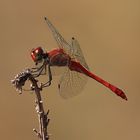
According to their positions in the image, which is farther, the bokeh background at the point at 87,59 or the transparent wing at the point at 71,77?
the bokeh background at the point at 87,59

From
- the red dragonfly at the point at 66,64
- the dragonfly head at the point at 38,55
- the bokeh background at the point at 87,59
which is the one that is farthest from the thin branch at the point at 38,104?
the bokeh background at the point at 87,59

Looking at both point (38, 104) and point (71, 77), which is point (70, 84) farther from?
point (38, 104)

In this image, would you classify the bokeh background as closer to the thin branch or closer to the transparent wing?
the transparent wing

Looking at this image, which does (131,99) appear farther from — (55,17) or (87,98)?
(55,17)

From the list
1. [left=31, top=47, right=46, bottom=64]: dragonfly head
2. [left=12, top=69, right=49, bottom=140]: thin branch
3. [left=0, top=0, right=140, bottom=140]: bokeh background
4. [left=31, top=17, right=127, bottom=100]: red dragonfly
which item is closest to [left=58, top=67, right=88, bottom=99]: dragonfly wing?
[left=31, top=17, right=127, bottom=100]: red dragonfly

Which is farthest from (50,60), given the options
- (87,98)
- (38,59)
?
(87,98)

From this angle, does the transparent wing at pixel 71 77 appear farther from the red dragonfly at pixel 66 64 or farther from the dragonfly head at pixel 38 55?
the dragonfly head at pixel 38 55
